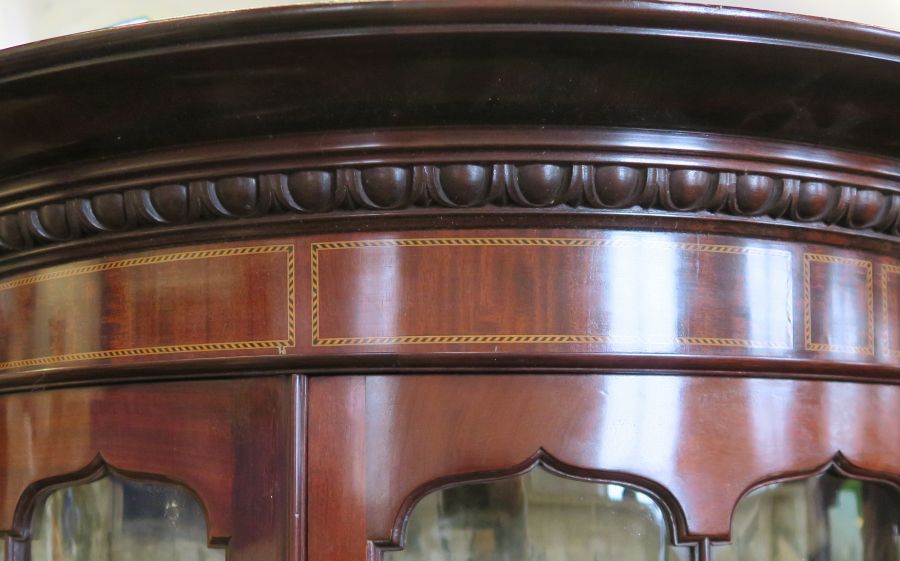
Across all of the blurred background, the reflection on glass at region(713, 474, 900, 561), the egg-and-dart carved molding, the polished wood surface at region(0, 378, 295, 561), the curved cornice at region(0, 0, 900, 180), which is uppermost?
the blurred background

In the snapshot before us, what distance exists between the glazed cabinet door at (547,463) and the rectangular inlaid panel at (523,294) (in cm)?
3

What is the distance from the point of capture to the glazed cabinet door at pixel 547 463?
0.74 metres

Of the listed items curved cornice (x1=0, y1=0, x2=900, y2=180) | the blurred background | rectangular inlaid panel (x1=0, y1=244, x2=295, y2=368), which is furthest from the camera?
the blurred background

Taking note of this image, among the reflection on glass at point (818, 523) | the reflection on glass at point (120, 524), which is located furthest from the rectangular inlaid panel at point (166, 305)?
the reflection on glass at point (818, 523)

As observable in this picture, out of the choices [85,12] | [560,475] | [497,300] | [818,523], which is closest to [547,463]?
[560,475]

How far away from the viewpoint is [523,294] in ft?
2.45

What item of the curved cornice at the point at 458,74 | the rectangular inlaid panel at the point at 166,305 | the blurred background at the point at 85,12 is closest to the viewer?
the curved cornice at the point at 458,74

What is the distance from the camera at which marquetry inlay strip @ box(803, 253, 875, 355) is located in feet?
2.59

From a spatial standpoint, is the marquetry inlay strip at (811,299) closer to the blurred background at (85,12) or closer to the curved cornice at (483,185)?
the curved cornice at (483,185)

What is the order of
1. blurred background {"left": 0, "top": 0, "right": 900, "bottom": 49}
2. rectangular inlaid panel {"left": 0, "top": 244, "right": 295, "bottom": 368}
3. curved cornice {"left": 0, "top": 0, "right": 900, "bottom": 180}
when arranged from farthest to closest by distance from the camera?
blurred background {"left": 0, "top": 0, "right": 900, "bottom": 49}
rectangular inlaid panel {"left": 0, "top": 244, "right": 295, "bottom": 368}
curved cornice {"left": 0, "top": 0, "right": 900, "bottom": 180}

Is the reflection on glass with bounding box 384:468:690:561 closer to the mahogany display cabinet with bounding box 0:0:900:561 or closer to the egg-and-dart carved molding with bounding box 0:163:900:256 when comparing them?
the mahogany display cabinet with bounding box 0:0:900:561

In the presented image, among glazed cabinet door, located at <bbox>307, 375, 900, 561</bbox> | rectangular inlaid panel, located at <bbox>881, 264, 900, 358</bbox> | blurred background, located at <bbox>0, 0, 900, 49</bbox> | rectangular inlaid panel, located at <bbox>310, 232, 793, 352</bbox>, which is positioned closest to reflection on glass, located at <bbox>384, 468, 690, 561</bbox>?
glazed cabinet door, located at <bbox>307, 375, 900, 561</bbox>

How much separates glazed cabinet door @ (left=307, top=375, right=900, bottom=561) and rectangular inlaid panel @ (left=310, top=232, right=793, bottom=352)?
0.03m

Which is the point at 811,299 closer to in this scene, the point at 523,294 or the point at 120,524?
the point at 523,294
